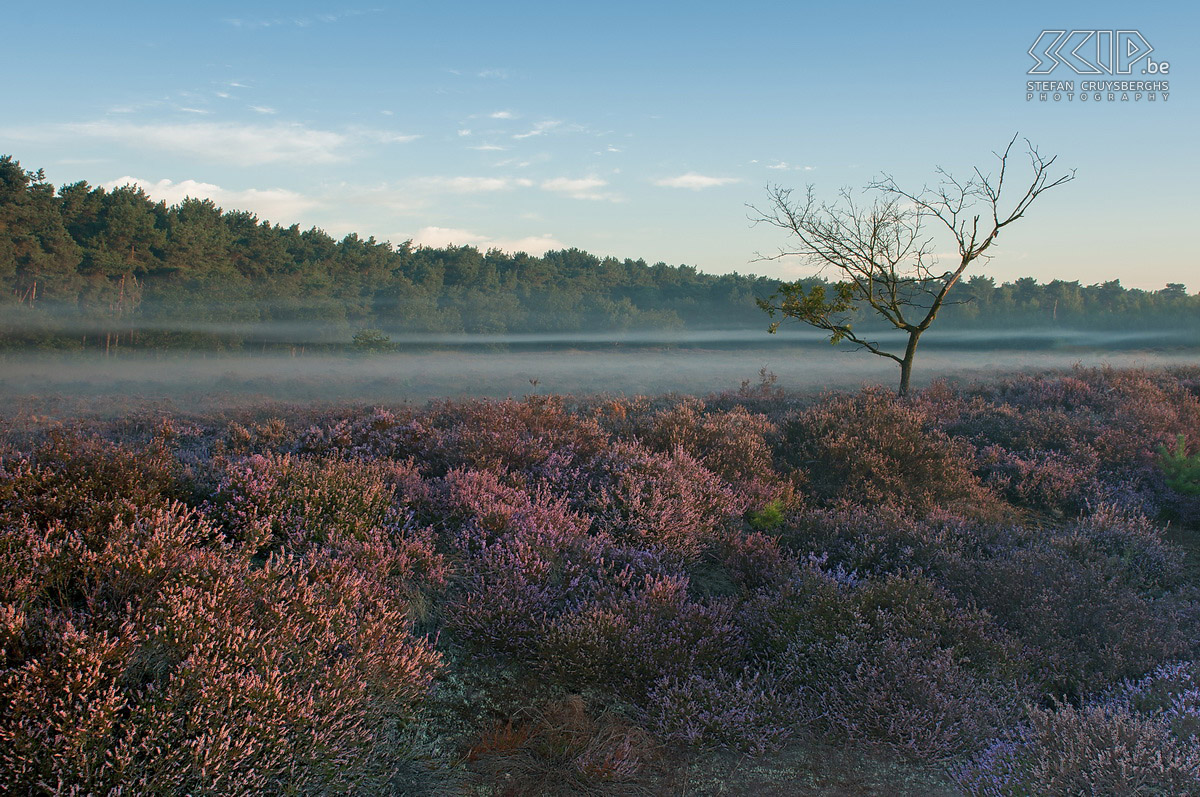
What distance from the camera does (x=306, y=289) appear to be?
44.5 metres

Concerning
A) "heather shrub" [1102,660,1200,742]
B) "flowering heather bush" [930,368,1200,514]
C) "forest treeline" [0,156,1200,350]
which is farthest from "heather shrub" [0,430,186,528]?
"forest treeline" [0,156,1200,350]

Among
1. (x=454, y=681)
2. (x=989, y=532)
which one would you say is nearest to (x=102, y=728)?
(x=454, y=681)

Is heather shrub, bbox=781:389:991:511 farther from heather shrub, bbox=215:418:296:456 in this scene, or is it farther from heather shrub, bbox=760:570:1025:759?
heather shrub, bbox=215:418:296:456

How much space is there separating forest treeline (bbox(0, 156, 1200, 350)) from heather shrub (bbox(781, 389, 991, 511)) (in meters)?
35.6

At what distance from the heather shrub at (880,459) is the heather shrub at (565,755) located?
4828 mm

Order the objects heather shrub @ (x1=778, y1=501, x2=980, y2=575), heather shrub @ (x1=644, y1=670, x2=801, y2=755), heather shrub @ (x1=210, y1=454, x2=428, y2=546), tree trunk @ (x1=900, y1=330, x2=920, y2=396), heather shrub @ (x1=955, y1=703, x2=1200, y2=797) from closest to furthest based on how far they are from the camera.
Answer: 1. heather shrub @ (x1=955, y1=703, x2=1200, y2=797)
2. heather shrub @ (x1=644, y1=670, x2=801, y2=755)
3. heather shrub @ (x1=210, y1=454, x2=428, y2=546)
4. heather shrub @ (x1=778, y1=501, x2=980, y2=575)
5. tree trunk @ (x1=900, y1=330, x2=920, y2=396)

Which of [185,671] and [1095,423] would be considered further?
[1095,423]

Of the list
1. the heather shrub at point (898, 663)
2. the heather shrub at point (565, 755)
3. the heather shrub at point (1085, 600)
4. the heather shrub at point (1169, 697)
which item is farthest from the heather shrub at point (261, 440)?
the heather shrub at point (1169, 697)

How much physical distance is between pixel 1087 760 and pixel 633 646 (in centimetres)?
232

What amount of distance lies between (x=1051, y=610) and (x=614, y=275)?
6338cm

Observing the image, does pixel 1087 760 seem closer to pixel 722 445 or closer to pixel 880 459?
pixel 880 459

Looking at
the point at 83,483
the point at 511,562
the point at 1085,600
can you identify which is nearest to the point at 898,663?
the point at 1085,600

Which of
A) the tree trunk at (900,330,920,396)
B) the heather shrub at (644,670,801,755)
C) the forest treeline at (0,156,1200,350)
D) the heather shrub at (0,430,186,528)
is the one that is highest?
the forest treeline at (0,156,1200,350)

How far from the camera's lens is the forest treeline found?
33219 mm
